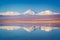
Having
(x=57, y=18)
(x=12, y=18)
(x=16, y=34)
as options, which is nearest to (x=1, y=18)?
(x=12, y=18)

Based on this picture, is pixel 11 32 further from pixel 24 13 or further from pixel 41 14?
pixel 41 14

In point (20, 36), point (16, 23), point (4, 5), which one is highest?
point (4, 5)

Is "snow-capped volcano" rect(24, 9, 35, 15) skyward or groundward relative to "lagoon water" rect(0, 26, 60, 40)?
skyward

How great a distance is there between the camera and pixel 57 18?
1.30 meters

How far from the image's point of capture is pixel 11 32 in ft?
4.49

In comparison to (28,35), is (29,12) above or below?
above

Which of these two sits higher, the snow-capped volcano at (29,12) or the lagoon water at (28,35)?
the snow-capped volcano at (29,12)

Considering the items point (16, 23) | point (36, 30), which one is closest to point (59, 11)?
point (36, 30)

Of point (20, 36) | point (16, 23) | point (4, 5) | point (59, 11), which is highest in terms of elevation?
point (4, 5)

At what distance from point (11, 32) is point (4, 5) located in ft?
1.06

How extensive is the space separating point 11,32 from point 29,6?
36 cm

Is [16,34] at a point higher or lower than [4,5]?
lower

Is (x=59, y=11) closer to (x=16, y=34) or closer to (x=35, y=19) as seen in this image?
(x=35, y=19)

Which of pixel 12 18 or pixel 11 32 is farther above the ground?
pixel 12 18
